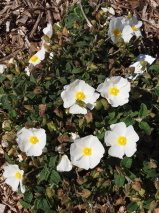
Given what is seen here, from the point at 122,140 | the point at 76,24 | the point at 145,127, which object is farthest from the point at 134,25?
the point at 122,140

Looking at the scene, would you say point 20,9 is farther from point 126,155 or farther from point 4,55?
point 126,155

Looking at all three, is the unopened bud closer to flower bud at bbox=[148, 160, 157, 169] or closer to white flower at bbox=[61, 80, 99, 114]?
flower bud at bbox=[148, 160, 157, 169]

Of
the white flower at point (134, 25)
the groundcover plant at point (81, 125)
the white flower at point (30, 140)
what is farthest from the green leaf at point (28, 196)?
the white flower at point (134, 25)

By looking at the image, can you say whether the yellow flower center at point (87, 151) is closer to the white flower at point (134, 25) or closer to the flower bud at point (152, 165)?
the flower bud at point (152, 165)

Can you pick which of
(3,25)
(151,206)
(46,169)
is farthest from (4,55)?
(151,206)

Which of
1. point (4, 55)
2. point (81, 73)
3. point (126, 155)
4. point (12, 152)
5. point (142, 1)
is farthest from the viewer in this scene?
point (142, 1)
